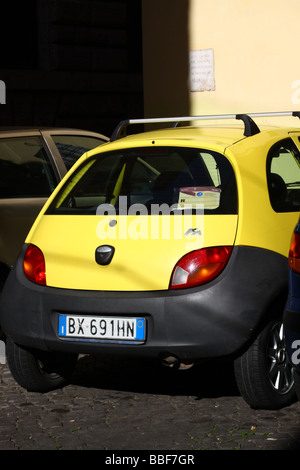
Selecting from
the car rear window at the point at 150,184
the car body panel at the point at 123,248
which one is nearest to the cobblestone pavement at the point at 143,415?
the car body panel at the point at 123,248

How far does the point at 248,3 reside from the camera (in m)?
12.3

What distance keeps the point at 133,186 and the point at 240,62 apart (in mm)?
6434

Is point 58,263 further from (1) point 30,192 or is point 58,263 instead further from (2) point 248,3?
(2) point 248,3

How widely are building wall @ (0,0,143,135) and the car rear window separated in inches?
435

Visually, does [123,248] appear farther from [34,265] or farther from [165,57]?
[165,57]

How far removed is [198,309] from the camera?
5355 millimetres

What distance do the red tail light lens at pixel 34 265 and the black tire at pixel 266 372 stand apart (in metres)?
1.16

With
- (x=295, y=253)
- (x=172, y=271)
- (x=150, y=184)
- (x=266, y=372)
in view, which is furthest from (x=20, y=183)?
(x=295, y=253)

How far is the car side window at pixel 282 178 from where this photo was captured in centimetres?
592

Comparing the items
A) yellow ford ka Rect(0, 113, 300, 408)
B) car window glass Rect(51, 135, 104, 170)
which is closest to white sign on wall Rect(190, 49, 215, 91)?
car window glass Rect(51, 135, 104, 170)

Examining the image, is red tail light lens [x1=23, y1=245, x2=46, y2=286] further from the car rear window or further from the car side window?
the car side window

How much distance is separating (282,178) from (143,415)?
1624 mm
